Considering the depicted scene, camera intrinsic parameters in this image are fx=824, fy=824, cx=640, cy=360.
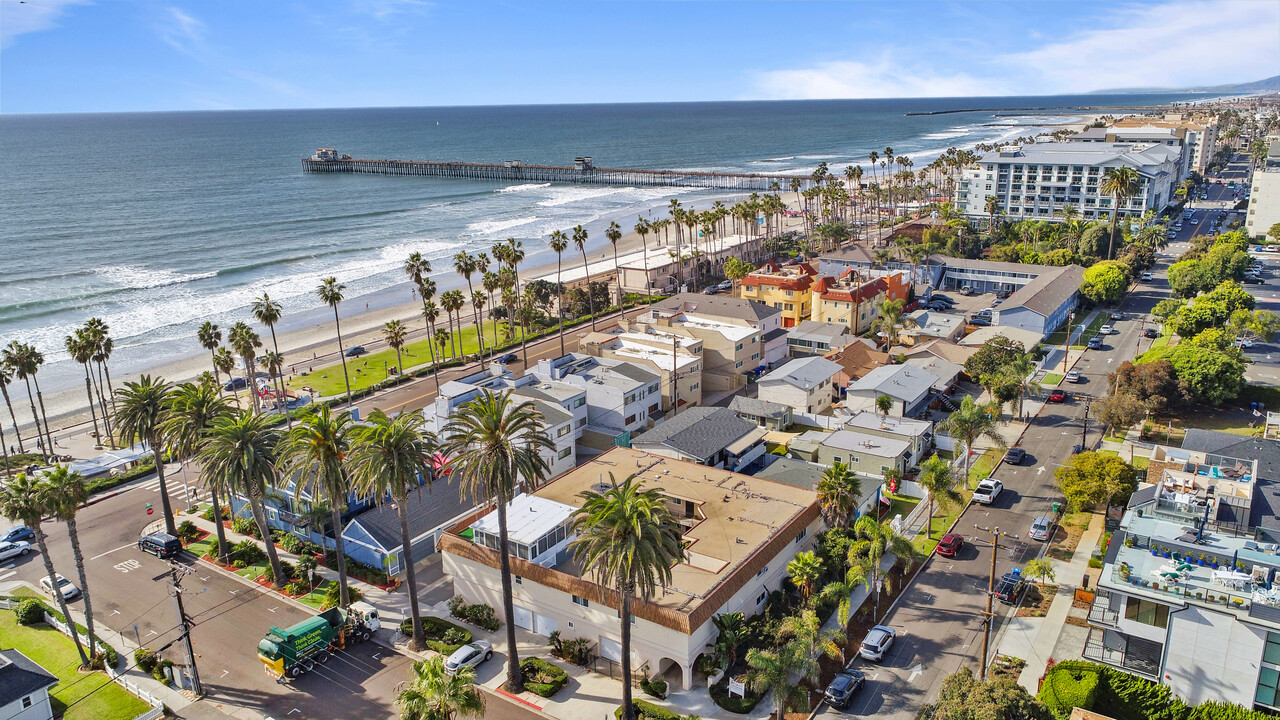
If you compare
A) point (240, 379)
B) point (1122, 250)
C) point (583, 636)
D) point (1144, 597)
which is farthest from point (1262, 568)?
point (1122, 250)

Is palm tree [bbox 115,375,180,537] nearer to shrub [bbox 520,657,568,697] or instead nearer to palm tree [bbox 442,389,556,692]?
palm tree [bbox 442,389,556,692]

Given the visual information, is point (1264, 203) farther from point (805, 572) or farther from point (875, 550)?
point (805, 572)

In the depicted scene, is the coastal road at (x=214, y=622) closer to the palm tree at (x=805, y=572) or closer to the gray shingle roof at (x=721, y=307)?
the palm tree at (x=805, y=572)

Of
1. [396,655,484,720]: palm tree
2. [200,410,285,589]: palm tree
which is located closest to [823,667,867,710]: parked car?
[396,655,484,720]: palm tree

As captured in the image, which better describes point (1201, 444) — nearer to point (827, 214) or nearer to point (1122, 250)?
point (1122, 250)

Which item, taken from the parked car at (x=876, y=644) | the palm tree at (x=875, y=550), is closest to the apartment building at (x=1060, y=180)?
the palm tree at (x=875, y=550)

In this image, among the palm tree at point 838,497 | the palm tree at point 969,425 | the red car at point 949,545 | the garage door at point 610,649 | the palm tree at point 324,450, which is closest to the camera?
the garage door at point 610,649

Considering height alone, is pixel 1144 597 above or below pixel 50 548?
above
